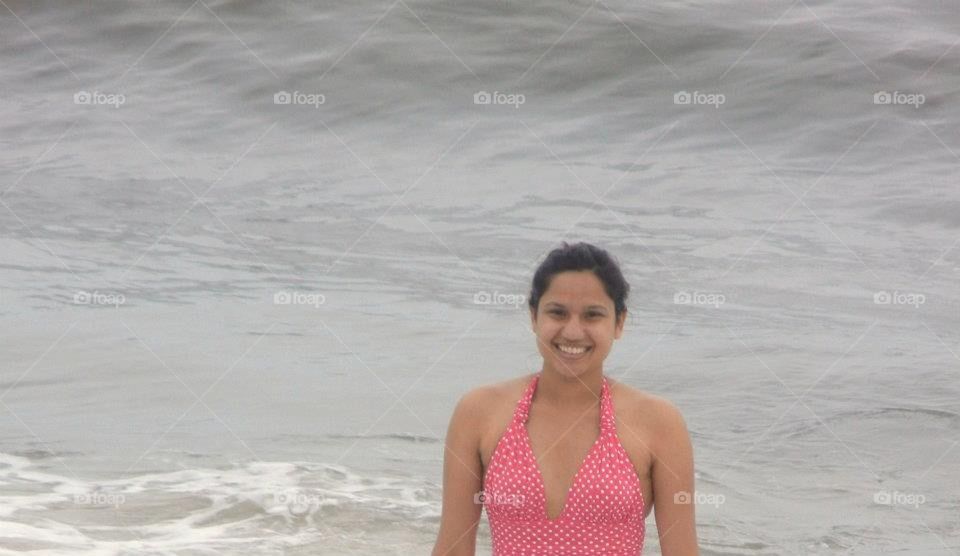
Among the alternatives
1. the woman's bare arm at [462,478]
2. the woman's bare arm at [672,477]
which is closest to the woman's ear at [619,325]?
the woman's bare arm at [672,477]

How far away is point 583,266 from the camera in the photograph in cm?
300

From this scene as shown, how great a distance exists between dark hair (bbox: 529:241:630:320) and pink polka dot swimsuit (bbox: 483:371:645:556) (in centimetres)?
30

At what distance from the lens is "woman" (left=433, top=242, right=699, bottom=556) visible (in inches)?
116

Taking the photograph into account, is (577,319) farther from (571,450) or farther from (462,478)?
(462,478)

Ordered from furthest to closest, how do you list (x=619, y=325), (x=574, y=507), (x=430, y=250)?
(x=430, y=250) < (x=619, y=325) < (x=574, y=507)

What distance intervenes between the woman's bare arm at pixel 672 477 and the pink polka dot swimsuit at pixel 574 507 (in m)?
0.04

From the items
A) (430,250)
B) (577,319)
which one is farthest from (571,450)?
(430,250)

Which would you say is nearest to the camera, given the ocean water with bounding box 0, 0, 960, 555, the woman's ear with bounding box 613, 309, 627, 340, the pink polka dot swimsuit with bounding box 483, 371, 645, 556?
the pink polka dot swimsuit with bounding box 483, 371, 645, 556

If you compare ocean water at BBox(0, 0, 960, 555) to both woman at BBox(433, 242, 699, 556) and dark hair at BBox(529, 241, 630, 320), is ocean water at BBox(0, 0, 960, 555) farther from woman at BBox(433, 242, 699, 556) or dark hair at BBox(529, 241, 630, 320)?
dark hair at BBox(529, 241, 630, 320)

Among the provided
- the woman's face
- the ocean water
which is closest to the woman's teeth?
the woman's face

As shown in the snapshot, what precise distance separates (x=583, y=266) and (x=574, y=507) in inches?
18.6

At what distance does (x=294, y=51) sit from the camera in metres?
15.6

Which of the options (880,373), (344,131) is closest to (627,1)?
(344,131)

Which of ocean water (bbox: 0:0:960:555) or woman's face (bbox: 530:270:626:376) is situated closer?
woman's face (bbox: 530:270:626:376)
